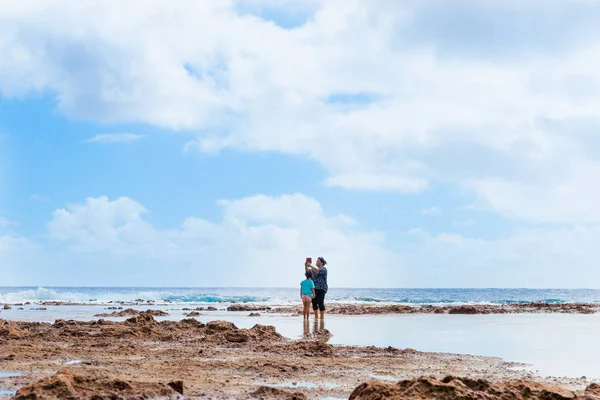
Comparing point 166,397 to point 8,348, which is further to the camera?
point 8,348

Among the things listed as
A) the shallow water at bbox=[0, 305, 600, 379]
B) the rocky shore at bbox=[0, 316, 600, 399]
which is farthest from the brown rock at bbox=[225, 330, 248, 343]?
the shallow water at bbox=[0, 305, 600, 379]

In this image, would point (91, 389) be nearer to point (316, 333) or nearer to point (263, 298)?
point (316, 333)

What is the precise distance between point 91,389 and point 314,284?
1457 cm

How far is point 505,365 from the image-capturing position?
10.9 m

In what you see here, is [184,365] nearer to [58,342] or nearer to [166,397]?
[166,397]

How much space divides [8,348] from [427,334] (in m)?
10.5

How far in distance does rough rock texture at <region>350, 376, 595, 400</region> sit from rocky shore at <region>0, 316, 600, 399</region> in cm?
1

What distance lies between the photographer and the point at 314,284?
70.2 feet

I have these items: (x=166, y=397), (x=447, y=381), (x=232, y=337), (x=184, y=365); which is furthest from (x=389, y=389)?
(x=232, y=337)

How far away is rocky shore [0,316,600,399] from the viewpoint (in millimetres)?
6961

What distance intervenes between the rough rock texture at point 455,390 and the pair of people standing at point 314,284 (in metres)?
13.7

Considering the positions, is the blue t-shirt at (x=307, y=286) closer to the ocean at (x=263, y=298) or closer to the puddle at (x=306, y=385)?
the puddle at (x=306, y=385)

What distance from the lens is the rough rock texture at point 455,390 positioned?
21.4ft

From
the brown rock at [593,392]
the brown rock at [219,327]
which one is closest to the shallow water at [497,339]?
the brown rock at [219,327]
